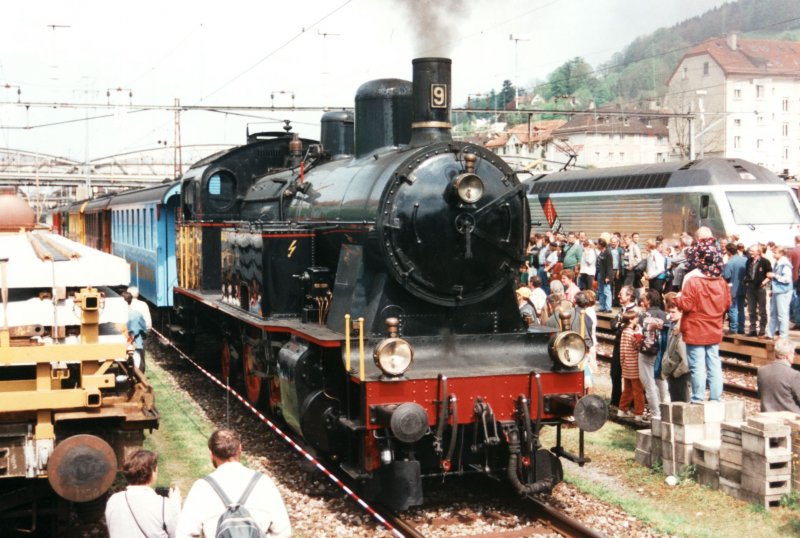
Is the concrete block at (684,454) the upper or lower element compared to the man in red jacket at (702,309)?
lower

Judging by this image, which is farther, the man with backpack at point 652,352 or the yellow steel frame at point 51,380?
the man with backpack at point 652,352

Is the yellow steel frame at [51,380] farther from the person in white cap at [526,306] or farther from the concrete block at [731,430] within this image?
the concrete block at [731,430]

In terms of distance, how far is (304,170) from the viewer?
1167cm

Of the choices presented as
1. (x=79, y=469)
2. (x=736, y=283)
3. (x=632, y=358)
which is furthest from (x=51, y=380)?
(x=736, y=283)

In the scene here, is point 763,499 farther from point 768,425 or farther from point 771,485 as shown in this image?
point 768,425

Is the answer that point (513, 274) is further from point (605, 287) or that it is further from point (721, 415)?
point (605, 287)

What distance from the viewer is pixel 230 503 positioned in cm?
432

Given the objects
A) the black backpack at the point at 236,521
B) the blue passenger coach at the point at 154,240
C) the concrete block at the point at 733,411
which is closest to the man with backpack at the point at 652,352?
the concrete block at the point at 733,411

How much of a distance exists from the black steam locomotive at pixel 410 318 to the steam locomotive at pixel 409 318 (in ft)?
0.04

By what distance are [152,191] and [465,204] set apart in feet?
38.1

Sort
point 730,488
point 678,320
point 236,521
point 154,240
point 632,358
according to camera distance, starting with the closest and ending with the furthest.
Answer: point 236,521 → point 730,488 → point 678,320 → point 632,358 → point 154,240

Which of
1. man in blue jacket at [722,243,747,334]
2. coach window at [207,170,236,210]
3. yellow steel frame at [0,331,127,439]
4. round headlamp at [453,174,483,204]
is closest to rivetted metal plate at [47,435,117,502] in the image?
yellow steel frame at [0,331,127,439]

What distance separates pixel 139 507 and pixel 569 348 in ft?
14.1

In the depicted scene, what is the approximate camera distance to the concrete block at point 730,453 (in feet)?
26.3
